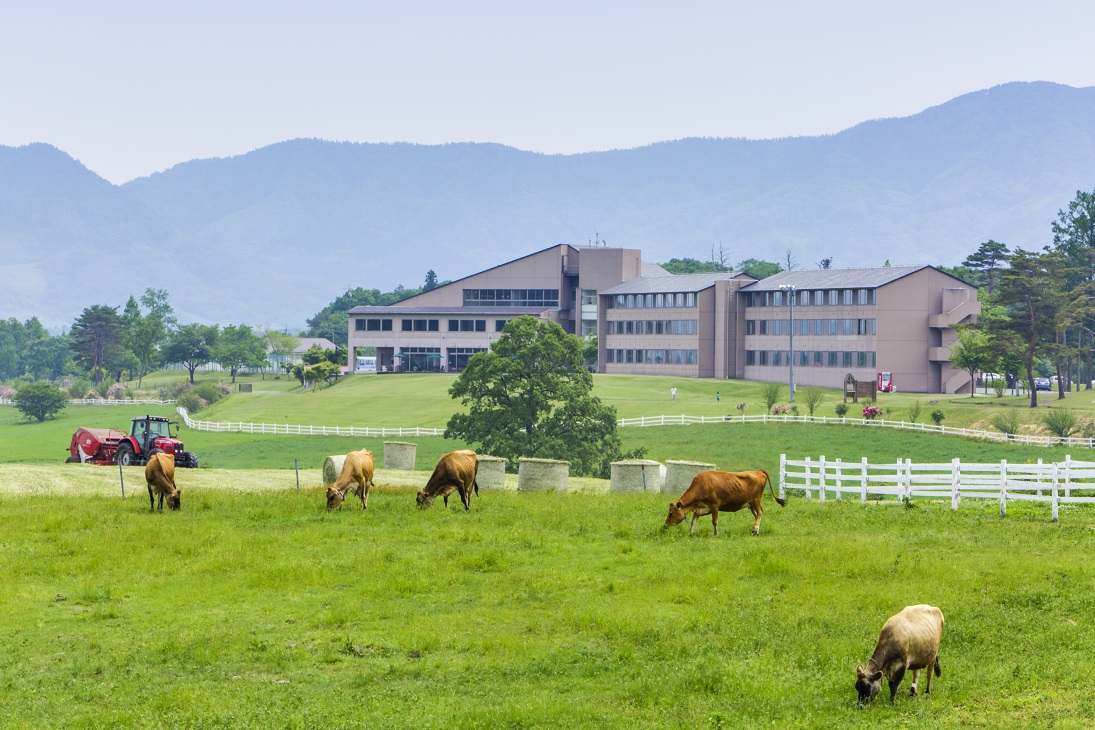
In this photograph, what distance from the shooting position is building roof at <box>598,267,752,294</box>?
131750mm

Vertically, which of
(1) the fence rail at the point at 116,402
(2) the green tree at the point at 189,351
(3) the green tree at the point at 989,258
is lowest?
(1) the fence rail at the point at 116,402

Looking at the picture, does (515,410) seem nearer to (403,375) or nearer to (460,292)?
(403,375)

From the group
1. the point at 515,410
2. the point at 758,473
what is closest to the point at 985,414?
the point at 515,410

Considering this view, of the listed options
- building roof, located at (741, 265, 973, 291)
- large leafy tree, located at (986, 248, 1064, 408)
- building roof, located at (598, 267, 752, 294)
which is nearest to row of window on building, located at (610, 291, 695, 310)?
building roof, located at (598, 267, 752, 294)

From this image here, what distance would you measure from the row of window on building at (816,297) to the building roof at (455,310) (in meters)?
31.0

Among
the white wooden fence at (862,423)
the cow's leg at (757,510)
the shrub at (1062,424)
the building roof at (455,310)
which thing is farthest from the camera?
the building roof at (455,310)

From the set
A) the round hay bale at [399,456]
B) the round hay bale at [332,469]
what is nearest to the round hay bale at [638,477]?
the round hay bale at [332,469]

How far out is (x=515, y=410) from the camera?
249 feet

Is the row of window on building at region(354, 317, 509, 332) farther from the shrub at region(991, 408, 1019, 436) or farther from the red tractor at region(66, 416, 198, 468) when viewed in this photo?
the red tractor at region(66, 416, 198, 468)

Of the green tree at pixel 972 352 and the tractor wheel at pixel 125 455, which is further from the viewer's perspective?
the green tree at pixel 972 352

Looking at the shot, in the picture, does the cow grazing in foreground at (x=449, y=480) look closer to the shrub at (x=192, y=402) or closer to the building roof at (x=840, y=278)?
the building roof at (x=840, y=278)

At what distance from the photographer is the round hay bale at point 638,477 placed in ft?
134

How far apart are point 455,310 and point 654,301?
28.4m

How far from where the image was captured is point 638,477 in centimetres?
4097
